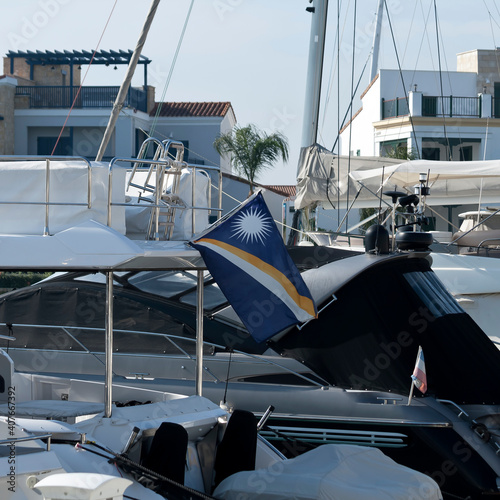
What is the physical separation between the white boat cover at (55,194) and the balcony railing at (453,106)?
2513 cm

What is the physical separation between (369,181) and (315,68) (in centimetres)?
245

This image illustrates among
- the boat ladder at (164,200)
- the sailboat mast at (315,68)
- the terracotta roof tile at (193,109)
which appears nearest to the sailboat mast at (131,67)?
the boat ladder at (164,200)

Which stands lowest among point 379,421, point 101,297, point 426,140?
point 379,421

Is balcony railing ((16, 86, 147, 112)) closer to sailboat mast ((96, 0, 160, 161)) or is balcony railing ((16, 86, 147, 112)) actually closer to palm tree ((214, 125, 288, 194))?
palm tree ((214, 125, 288, 194))

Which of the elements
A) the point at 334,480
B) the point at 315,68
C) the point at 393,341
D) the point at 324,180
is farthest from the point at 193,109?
the point at 334,480

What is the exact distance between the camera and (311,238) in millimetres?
13508

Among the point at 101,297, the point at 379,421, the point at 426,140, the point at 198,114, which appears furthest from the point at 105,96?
the point at 379,421

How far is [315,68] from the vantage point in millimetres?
14336

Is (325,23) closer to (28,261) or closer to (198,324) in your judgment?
(198,324)

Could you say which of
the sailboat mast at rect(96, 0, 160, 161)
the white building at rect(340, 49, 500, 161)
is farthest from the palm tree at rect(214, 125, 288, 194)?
the sailboat mast at rect(96, 0, 160, 161)

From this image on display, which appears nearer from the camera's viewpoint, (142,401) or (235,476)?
(235,476)

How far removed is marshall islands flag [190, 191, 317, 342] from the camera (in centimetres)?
513

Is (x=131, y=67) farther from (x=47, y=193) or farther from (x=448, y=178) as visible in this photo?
(x=448, y=178)

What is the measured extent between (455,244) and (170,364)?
6368 millimetres
